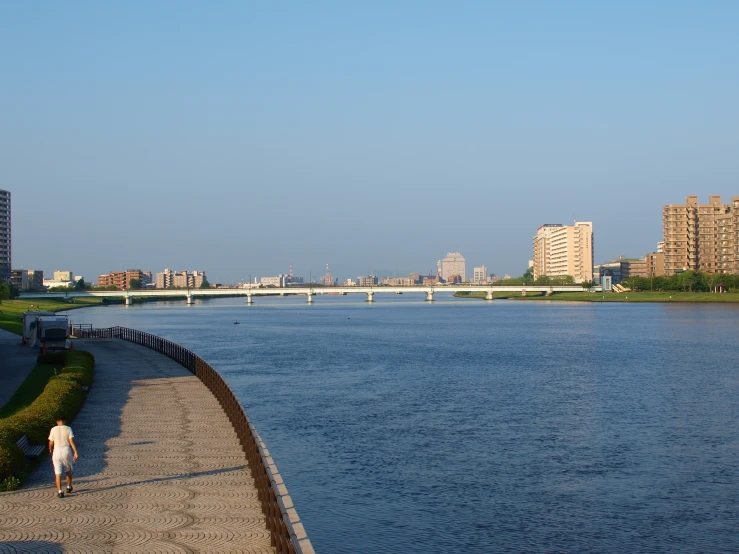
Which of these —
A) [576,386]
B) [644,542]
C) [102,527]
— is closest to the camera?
[102,527]

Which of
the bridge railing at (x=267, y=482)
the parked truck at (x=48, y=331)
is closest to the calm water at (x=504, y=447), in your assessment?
the bridge railing at (x=267, y=482)

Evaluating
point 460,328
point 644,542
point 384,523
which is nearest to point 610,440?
point 644,542

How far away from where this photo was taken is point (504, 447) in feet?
88.4

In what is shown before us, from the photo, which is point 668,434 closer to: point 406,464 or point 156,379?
point 406,464

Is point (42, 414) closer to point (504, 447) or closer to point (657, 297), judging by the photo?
point (504, 447)

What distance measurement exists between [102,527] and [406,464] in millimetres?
11541

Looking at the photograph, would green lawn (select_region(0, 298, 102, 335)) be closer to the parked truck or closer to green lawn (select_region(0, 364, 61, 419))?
the parked truck

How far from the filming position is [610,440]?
28203mm

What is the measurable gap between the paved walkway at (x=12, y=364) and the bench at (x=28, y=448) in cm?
965

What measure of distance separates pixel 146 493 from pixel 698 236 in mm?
194296

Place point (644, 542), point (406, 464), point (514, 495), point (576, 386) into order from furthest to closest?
point (576, 386) → point (406, 464) → point (514, 495) → point (644, 542)

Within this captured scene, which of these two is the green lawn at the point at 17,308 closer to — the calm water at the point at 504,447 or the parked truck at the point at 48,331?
the parked truck at the point at 48,331

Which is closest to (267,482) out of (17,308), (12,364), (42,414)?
(42,414)

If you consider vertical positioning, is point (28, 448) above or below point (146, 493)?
above
